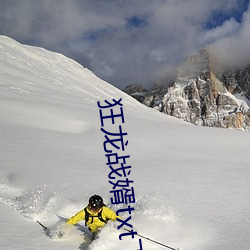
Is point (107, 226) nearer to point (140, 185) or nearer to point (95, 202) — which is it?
point (95, 202)

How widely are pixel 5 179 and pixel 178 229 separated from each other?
5001mm

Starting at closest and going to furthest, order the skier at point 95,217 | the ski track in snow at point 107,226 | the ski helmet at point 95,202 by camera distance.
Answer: the ski track in snow at point 107,226, the ski helmet at point 95,202, the skier at point 95,217

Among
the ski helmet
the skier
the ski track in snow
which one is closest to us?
the ski track in snow

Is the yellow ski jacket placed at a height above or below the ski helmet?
below

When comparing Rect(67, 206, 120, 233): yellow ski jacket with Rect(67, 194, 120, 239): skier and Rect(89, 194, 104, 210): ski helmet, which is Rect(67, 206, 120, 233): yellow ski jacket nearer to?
Rect(67, 194, 120, 239): skier

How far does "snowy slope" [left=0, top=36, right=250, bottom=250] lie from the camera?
18.1ft

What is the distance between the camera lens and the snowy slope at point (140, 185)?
217 inches

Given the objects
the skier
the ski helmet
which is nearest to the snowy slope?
the skier

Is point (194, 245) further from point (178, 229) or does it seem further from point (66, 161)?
point (66, 161)

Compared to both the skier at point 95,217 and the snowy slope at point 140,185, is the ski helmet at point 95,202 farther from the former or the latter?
the snowy slope at point 140,185

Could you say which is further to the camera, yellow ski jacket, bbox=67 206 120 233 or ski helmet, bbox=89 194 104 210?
yellow ski jacket, bbox=67 206 120 233

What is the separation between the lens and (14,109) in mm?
17906

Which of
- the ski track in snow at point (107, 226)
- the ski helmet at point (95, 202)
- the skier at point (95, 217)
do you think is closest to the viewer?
the ski track in snow at point (107, 226)

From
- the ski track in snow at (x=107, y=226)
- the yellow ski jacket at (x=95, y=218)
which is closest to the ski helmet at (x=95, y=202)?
the yellow ski jacket at (x=95, y=218)
